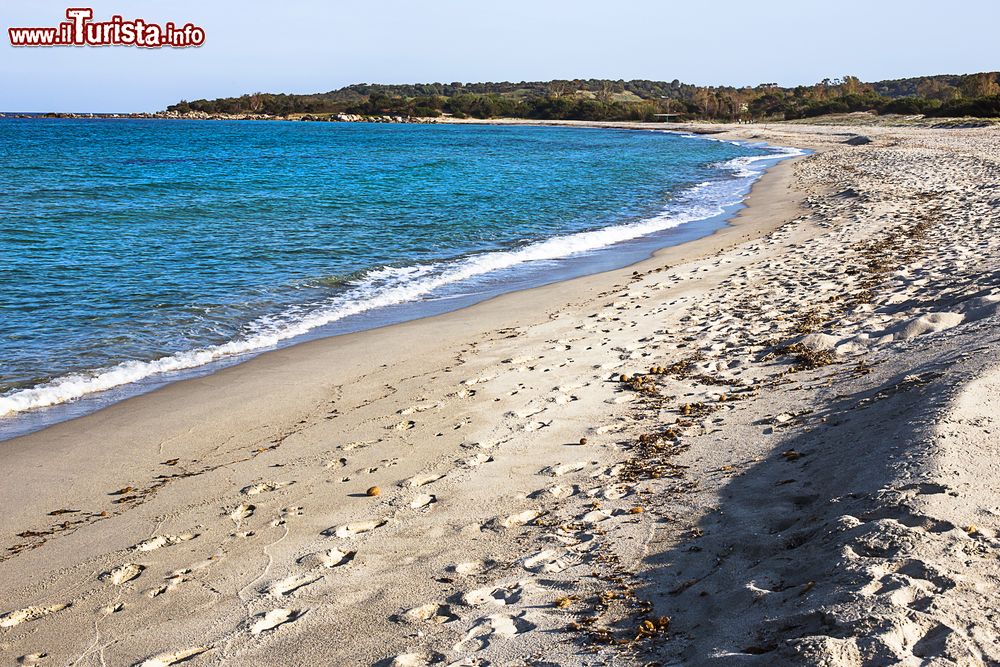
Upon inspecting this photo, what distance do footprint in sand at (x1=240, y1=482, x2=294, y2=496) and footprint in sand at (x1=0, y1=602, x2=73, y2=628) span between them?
128 cm

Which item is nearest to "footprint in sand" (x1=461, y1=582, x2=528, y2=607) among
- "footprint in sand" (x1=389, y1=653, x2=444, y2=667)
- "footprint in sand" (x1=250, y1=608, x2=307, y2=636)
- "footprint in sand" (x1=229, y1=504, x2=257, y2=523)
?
"footprint in sand" (x1=389, y1=653, x2=444, y2=667)

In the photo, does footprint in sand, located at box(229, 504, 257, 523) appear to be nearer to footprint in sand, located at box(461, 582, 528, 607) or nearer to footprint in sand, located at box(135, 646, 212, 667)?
footprint in sand, located at box(135, 646, 212, 667)

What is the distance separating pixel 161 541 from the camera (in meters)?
4.30

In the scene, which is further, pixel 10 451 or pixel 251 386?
pixel 251 386

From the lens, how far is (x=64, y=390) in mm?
7082

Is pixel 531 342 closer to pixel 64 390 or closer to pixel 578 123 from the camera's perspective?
pixel 64 390

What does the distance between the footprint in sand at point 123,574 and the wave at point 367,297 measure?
11.5ft

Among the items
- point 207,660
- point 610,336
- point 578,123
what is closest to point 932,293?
point 610,336

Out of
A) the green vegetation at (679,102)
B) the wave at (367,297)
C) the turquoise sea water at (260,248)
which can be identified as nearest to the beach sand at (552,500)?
the wave at (367,297)

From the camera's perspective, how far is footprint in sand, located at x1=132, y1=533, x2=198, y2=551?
13.9ft

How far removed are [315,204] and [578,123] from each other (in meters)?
90.6

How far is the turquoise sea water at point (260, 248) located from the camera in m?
8.65

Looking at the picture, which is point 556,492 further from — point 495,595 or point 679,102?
point 679,102

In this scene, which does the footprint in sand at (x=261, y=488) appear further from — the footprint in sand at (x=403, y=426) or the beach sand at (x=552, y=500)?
the footprint in sand at (x=403, y=426)
